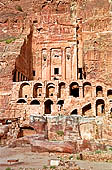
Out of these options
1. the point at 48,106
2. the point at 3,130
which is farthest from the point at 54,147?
the point at 48,106

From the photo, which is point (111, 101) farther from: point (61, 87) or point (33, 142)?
point (33, 142)

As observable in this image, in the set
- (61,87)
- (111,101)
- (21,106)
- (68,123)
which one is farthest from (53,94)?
(68,123)

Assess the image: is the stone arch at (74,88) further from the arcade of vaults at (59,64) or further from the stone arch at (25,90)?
the stone arch at (25,90)

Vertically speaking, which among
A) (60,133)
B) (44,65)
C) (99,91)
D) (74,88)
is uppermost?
(44,65)

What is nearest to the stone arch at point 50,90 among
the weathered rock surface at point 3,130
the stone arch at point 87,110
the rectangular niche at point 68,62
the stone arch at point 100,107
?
the stone arch at point 87,110

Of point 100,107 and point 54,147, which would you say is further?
point 100,107

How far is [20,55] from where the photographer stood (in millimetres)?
43812

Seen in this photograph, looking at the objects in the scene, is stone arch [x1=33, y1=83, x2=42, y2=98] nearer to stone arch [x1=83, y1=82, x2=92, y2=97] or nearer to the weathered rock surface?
stone arch [x1=83, y1=82, x2=92, y2=97]

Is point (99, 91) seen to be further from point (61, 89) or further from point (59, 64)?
point (59, 64)

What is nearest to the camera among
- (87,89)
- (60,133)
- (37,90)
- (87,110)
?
(60,133)

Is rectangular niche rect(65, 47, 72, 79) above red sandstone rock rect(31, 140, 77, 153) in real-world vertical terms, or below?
above

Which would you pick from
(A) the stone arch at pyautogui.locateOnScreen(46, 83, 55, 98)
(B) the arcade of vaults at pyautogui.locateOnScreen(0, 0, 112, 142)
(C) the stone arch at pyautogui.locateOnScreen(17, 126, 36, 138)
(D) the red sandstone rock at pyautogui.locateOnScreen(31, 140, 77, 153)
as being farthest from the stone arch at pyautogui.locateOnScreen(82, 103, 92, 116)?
(D) the red sandstone rock at pyautogui.locateOnScreen(31, 140, 77, 153)

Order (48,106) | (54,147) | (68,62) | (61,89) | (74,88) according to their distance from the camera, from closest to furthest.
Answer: (54,147)
(48,106)
(61,89)
(74,88)
(68,62)

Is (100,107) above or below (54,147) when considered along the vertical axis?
above
